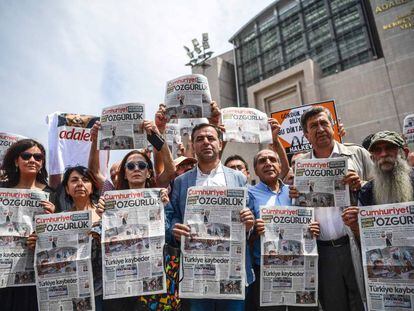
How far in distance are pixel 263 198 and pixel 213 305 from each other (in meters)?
1.19

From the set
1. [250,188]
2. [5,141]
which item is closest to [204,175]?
[250,188]

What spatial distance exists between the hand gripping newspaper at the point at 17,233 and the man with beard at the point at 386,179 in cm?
280

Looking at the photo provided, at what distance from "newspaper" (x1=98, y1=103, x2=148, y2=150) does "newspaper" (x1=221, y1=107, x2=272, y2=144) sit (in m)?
1.37

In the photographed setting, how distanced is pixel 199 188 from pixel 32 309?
192 cm

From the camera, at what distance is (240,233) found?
2885 millimetres

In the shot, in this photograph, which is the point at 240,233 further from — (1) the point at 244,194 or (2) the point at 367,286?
(2) the point at 367,286

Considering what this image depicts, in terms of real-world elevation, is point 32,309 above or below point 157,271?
below

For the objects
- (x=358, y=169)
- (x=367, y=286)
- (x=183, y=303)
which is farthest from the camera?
(x=358, y=169)

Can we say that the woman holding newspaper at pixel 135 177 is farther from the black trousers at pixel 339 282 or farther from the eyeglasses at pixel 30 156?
the black trousers at pixel 339 282

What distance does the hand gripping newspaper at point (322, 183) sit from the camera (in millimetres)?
2977

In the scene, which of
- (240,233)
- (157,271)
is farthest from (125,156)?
(240,233)

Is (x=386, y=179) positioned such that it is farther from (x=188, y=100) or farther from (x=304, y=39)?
(x=304, y=39)

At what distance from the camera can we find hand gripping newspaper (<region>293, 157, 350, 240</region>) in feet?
9.77

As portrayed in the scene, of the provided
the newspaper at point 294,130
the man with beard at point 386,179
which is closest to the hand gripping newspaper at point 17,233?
the man with beard at point 386,179
